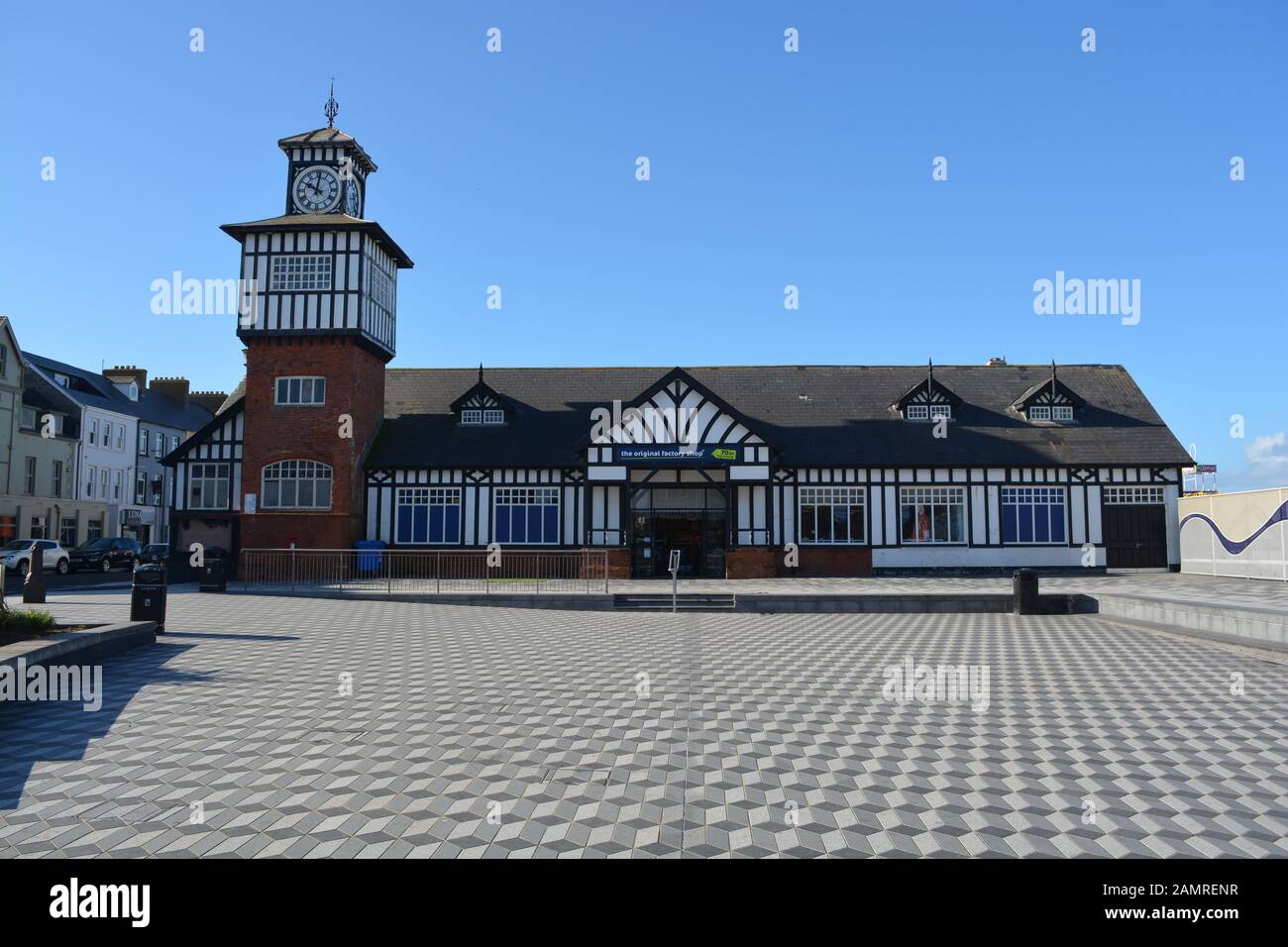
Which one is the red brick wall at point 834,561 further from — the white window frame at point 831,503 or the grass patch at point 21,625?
the grass patch at point 21,625

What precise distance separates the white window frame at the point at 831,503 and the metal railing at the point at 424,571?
284 inches

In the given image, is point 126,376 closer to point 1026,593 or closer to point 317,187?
point 317,187

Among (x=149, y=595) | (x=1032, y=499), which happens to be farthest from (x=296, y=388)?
(x=1032, y=499)

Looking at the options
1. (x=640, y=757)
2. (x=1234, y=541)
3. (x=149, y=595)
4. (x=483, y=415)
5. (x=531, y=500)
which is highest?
(x=483, y=415)

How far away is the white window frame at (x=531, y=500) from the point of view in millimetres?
27344

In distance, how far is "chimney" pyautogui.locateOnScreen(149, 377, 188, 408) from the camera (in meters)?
53.5

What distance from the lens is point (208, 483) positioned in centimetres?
2794

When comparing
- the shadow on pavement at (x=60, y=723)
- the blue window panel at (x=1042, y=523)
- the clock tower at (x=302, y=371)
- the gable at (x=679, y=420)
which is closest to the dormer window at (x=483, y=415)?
the clock tower at (x=302, y=371)

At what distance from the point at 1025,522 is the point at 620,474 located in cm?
1375

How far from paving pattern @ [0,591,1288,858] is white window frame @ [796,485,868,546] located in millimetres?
15211

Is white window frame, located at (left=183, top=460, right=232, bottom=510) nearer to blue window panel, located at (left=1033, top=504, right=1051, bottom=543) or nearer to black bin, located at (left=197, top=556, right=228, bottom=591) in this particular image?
black bin, located at (left=197, top=556, right=228, bottom=591)
